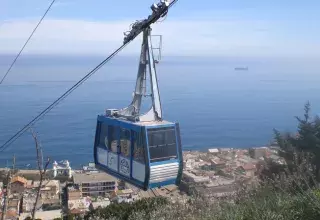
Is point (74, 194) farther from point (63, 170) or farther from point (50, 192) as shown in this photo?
point (63, 170)

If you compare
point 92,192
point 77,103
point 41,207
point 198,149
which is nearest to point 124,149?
point 41,207

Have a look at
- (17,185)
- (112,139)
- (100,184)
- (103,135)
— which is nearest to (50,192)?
(17,185)

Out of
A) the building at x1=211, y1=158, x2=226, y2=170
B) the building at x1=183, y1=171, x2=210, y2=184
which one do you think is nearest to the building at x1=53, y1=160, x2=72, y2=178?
the building at x1=183, y1=171, x2=210, y2=184

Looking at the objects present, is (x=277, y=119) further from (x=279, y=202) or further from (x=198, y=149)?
(x=279, y=202)

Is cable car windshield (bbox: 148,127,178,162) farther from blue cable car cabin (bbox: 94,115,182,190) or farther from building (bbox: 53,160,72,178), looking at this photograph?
building (bbox: 53,160,72,178)

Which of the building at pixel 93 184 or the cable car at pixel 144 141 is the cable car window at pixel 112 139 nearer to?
the cable car at pixel 144 141

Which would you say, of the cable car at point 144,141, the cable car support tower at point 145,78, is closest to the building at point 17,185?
the cable car at point 144,141
